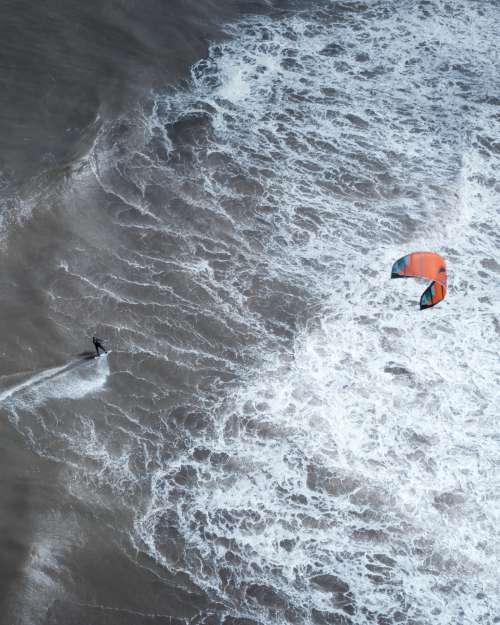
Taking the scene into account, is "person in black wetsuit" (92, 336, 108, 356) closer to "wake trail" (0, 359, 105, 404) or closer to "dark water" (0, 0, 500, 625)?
"dark water" (0, 0, 500, 625)

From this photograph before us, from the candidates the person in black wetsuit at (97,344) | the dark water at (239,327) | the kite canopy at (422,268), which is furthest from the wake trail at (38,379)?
the kite canopy at (422,268)

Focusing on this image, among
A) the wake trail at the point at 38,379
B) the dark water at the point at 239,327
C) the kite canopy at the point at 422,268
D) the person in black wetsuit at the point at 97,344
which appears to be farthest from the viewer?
the kite canopy at the point at 422,268

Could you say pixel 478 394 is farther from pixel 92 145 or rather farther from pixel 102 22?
pixel 102 22

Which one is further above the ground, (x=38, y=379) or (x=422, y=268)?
(x=422, y=268)

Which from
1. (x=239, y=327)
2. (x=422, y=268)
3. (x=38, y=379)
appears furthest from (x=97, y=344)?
(x=422, y=268)

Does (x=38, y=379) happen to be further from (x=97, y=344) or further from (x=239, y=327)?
(x=239, y=327)

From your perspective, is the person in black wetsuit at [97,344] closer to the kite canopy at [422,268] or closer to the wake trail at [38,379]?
the wake trail at [38,379]

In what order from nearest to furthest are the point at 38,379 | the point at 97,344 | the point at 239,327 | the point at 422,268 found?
the point at 38,379 < the point at 97,344 < the point at 422,268 < the point at 239,327

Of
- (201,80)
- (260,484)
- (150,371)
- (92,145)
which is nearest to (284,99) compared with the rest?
(201,80)
